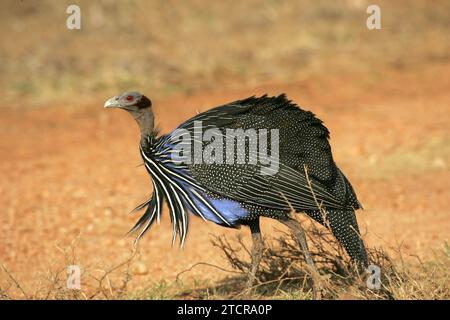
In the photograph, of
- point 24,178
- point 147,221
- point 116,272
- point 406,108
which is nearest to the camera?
point 147,221

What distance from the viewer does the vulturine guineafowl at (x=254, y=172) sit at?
4301mm

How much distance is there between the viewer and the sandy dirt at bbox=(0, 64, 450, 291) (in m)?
5.70

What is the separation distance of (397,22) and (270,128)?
9462 millimetres

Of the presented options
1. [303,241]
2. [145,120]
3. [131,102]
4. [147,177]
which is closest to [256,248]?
[303,241]

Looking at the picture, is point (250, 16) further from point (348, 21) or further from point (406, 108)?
point (406, 108)

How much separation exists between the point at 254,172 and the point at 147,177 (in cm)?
347

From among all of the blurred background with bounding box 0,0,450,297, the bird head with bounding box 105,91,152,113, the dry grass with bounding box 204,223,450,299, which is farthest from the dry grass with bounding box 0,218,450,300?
the bird head with bounding box 105,91,152,113

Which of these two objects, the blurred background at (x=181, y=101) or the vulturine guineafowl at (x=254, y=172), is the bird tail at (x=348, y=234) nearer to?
the vulturine guineafowl at (x=254, y=172)

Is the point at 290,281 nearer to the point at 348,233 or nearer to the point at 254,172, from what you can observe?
the point at 348,233

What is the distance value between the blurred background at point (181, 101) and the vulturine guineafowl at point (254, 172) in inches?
23.3

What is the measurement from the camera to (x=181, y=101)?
10.2 m

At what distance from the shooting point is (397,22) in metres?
13.3

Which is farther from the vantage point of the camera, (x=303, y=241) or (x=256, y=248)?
(x=256, y=248)
